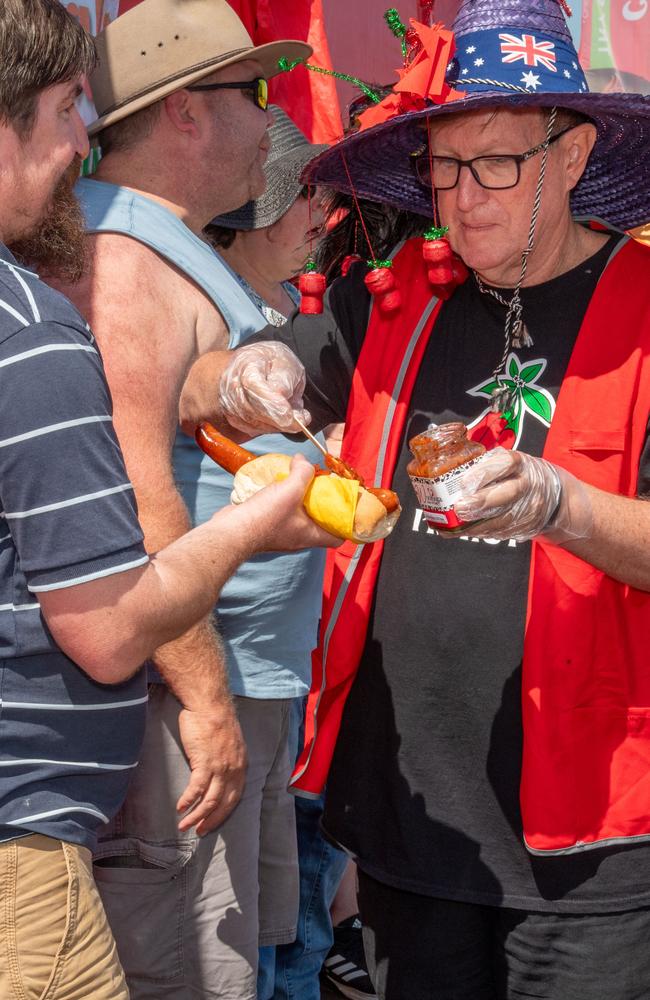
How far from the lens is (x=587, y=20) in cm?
495

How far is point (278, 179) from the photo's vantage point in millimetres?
4090

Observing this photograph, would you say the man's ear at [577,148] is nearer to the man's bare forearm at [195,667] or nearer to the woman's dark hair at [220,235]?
Result: the man's bare forearm at [195,667]

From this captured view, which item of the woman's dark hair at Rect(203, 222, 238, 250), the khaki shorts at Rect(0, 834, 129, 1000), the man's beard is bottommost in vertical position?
the khaki shorts at Rect(0, 834, 129, 1000)

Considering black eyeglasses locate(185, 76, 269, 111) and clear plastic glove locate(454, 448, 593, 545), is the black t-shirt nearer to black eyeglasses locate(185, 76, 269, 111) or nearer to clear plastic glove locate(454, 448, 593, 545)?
clear plastic glove locate(454, 448, 593, 545)

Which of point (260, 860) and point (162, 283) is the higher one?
point (162, 283)

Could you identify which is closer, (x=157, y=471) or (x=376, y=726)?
(x=376, y=726)

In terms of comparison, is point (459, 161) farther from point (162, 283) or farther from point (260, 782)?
point (260, 782)

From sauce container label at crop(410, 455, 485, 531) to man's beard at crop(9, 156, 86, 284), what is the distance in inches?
30.5

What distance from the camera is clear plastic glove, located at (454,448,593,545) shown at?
186 centimetres

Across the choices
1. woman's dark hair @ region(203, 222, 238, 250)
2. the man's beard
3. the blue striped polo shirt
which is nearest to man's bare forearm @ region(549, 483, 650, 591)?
the blue striped polo shirt

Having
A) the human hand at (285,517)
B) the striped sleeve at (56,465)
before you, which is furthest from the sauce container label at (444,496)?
the striped sleeve at (56,465)

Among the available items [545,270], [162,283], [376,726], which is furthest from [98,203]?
[376,726]

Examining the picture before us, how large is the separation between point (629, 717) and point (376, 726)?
1.60ft

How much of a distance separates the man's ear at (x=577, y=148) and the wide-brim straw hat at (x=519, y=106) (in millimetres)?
28
